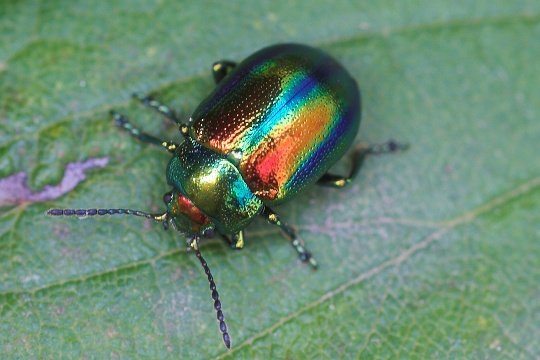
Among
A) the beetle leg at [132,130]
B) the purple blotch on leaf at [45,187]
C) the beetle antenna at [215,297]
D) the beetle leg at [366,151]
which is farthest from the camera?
the beetle leg at [366,151]

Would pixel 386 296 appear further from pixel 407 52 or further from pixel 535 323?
pixel 407 52

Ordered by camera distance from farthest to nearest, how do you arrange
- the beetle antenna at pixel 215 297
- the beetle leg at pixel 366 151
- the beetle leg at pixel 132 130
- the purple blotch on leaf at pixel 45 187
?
the beetle leg at pixel 366 151
the beetle leg at pixel 132 130
the purple blotch on leaf at pixel 45 187
the beetle antenna at pixel 215 297

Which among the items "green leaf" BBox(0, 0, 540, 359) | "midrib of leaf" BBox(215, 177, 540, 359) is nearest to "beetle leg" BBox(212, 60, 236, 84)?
"green leaf" BBox(0, 0, 540, 359)

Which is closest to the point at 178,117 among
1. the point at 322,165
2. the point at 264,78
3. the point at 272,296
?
the point at 264,78

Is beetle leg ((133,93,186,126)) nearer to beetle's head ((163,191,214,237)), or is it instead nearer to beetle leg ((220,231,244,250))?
beetle's head ((163,191,214,237))

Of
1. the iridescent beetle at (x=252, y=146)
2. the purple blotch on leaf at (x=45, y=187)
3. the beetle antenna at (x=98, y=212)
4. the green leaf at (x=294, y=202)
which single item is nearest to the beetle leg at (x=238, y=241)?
the iridescent beetle at (x=252, y=146)

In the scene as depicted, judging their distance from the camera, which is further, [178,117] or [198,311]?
[178,117]

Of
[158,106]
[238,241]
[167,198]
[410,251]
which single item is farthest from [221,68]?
[410,251]

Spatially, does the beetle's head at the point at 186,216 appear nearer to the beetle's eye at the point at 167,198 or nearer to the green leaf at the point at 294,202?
the beetle's eye at the point at 167,198
